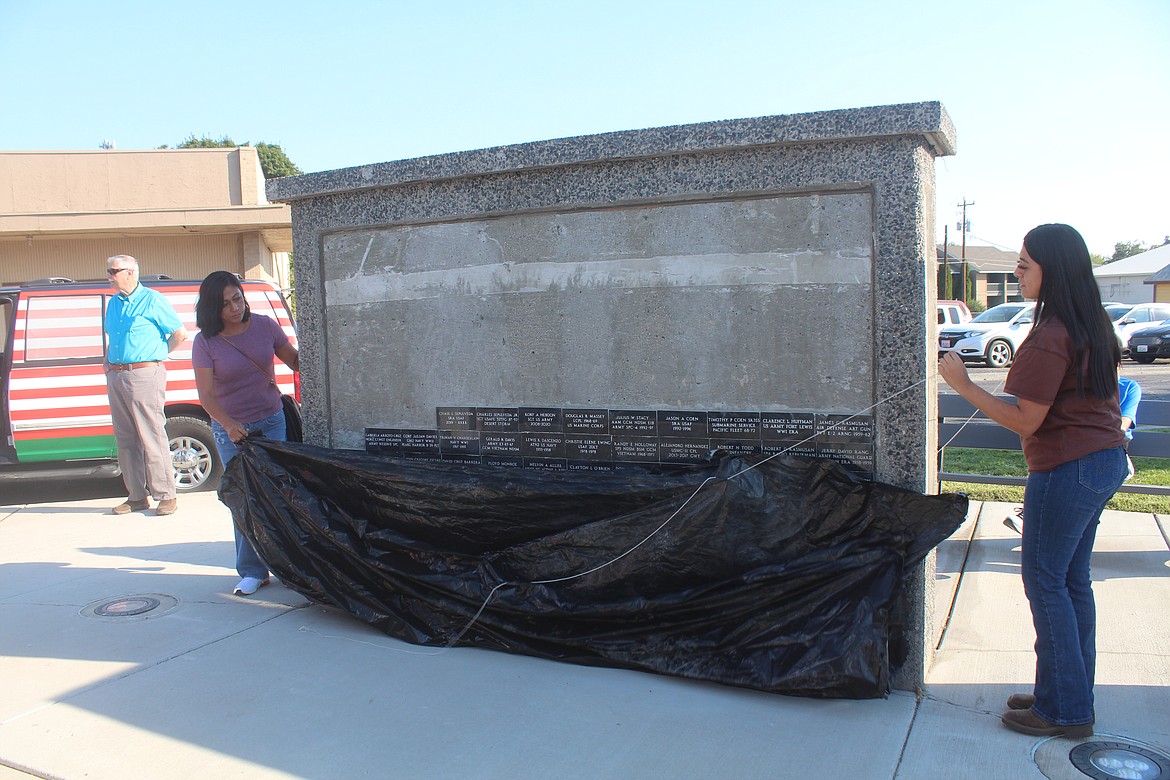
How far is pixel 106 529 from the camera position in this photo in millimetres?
6715

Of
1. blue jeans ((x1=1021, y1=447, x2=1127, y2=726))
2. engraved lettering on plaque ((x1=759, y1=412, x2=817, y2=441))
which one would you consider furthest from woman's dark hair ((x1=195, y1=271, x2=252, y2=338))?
blue jeans ((x1=1021, y1=447, x2=1127, y2=726))

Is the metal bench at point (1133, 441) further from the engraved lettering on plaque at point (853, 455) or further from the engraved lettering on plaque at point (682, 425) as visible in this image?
the engraved lettering on plaque at point (682, 425)

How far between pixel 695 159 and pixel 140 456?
566 centimetres

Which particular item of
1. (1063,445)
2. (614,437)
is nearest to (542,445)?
(614,437)

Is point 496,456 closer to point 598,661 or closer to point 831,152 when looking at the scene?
point 598,661

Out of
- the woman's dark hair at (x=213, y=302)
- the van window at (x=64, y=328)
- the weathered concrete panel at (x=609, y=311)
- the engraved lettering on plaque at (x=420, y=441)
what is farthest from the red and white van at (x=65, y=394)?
the engraved lettering on plaque at (x=420, y=441)

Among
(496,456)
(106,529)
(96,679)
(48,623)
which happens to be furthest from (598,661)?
(106,529)

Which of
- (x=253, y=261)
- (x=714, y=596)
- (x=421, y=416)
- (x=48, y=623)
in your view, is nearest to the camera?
(x=714, y=596)

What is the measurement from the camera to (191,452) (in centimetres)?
826

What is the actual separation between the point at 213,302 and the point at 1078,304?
417cm

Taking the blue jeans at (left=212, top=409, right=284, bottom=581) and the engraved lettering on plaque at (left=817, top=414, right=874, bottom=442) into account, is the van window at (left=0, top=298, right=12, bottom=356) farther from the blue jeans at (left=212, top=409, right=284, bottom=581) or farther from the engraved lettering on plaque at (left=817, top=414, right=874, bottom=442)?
the engraved lettering on plaque at (left=817, top=414, right=874, bottom=442)

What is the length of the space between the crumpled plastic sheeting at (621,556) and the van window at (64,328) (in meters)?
4.50

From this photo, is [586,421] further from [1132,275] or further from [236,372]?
[1132,275]

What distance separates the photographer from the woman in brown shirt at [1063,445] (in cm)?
297
